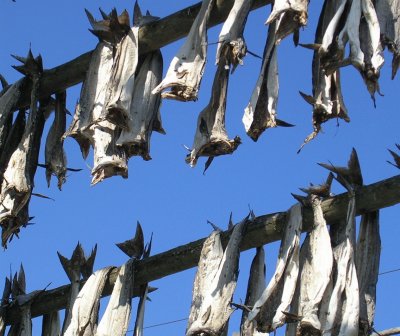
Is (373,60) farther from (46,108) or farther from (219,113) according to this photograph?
(46,108)

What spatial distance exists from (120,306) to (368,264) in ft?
2.91

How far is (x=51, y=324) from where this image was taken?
446 centimetres

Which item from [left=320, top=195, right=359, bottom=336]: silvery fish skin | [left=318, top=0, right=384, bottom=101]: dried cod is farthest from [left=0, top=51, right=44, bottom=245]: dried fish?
[left=318, top=0, right=384, bottom=101]: dried cod

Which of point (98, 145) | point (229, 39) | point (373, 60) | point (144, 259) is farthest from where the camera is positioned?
point (144, 259)

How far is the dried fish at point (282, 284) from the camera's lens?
3.60 metres

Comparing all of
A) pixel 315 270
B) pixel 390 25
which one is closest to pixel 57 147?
pixel 315 270

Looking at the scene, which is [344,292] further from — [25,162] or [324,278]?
[25,162]

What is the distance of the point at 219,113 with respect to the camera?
3625 mm

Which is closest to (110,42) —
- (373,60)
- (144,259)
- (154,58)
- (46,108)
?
(154,58)

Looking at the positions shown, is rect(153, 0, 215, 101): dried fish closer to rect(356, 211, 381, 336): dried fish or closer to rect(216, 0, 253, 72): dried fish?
rect(216, 0, 253, 72): dried fish

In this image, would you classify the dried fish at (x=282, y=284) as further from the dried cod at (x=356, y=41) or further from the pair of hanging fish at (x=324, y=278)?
the dried cod at (x=356, y=41)

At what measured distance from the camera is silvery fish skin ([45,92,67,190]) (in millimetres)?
4188

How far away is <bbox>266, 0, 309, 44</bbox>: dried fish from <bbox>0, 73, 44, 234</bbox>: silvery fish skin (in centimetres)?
108

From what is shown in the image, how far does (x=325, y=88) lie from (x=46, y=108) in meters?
1.25
